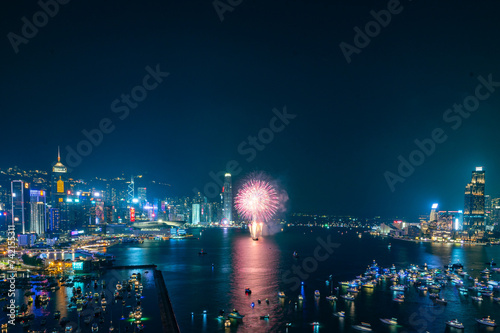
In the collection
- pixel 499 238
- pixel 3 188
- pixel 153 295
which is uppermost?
pixel 3 188

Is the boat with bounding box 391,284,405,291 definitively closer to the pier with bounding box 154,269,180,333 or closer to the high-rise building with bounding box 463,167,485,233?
the pier with bounding box 154,269,180,333

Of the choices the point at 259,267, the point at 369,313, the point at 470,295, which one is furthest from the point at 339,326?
the point at 259,267

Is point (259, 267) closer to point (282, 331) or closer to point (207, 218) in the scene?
point (282, 331)

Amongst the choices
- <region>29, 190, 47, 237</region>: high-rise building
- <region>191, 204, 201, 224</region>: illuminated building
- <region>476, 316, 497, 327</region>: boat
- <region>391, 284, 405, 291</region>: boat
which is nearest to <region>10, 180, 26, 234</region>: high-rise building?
<region>29, 190, 47, 237</region>: high-rise building

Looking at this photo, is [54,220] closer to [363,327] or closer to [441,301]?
[363,327]

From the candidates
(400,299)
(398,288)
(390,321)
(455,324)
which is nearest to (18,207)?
(398,288)

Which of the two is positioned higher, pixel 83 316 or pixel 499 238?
pixel 83 316
